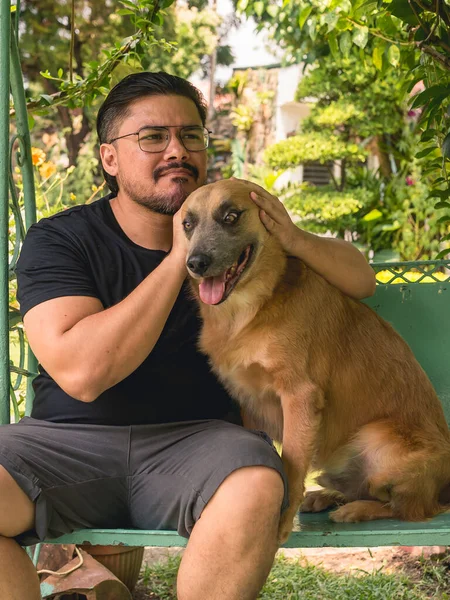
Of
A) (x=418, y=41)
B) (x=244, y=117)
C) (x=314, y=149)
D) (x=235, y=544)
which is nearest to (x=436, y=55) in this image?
(x=418, y=41)

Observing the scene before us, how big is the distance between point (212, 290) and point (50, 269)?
0.49 metres

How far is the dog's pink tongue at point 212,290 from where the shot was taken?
7.27 feet

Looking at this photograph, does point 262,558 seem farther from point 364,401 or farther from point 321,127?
point 321,127

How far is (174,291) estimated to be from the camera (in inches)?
86.7

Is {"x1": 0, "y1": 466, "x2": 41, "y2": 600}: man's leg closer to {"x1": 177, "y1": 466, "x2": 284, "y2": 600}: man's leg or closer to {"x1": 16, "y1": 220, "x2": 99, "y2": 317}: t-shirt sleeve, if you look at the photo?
{"x1": 177, "y1": 466, "x2": 284, "y2": 600}: man's leg

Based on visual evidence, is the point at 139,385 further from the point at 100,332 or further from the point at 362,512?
the point at 362,512

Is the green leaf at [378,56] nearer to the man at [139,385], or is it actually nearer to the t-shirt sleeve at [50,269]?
the man at [139,385]

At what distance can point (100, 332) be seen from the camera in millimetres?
2127

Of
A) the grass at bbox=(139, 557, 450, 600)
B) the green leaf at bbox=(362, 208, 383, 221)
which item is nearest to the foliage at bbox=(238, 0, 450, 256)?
the grass at bbox=(139, 557, 450, 600)

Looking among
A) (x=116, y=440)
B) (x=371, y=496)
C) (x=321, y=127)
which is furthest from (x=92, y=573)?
(x=321, y=127)

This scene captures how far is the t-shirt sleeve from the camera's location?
2254 millimetres

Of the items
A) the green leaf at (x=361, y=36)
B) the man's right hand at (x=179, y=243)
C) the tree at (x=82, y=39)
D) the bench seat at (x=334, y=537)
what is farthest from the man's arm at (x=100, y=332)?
the tree at (x=82, y=39)

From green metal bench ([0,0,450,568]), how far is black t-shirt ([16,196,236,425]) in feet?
0.49

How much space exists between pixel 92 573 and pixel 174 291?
1.51 metres
